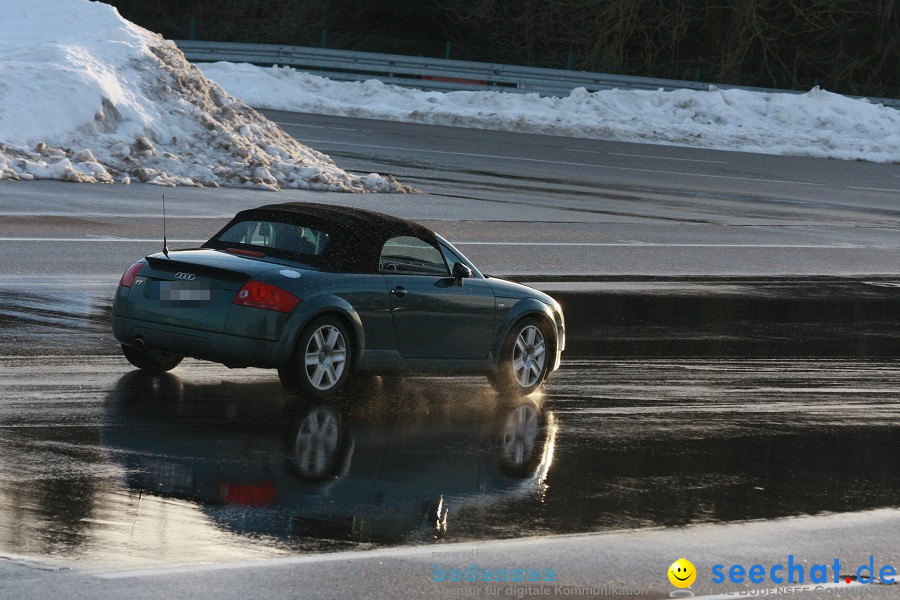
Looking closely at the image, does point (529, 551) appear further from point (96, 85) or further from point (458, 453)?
point (96, 85)

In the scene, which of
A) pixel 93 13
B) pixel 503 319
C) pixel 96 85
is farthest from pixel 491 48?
pixel 503 319

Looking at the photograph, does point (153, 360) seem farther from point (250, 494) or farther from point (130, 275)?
point (250, 494)

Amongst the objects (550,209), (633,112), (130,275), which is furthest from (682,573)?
(633,112)

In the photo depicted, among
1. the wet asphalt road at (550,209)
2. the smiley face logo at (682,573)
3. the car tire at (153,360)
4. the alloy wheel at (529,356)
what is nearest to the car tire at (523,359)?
the alloy wheel at (529,356)

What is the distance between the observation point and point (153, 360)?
388 inches

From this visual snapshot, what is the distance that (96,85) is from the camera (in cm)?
2230

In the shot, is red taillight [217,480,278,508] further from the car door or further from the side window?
the side window

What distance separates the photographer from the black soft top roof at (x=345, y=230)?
9.46 metres

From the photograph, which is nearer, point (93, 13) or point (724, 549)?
point (724, 549)

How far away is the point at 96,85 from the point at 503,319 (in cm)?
1372

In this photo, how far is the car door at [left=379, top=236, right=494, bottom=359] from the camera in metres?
9.62

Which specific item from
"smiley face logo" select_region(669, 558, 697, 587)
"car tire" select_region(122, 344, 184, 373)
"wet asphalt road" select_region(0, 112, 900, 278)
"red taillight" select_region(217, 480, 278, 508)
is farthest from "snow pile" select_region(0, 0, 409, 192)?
"smiley face logo" select_region(669, 558, 697, 587)

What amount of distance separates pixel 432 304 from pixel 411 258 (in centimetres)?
38

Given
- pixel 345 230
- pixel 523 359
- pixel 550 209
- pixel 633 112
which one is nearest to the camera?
pixel 345 230
